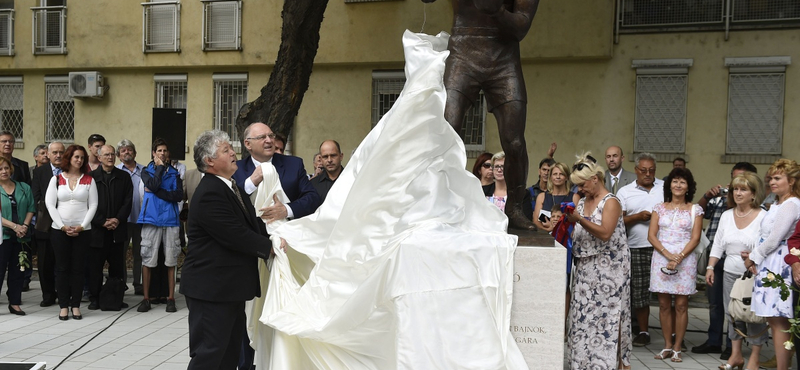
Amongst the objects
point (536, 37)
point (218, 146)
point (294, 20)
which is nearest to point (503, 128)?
point (218, 146)

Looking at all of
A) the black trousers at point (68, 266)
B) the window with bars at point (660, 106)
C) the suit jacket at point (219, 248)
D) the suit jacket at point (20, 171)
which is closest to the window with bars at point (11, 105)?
the suit jacket at point (20, 171)

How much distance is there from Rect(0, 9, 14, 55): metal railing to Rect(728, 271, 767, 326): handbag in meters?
18.1

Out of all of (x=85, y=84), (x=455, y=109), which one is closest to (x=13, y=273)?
(x=455, y=109)

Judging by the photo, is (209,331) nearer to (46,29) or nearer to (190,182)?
(190,182)

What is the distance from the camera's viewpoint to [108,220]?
9.05 metres

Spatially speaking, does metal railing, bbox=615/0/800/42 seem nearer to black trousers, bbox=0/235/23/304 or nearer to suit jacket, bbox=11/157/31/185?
suit jacket, bbox=11/157/31/185

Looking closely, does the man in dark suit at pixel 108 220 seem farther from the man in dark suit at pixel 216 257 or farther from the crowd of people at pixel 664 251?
the man in dark suit at pixel 216 257

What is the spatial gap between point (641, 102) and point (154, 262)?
9.97 m

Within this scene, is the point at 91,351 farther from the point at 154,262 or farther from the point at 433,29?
the point at 433,29

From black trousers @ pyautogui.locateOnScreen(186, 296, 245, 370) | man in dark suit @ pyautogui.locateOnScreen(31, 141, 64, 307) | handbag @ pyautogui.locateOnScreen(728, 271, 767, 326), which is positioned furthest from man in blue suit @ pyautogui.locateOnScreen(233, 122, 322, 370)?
man in dark suit @ pyautogui.locateOnScreen(31, 141, 64, 307)

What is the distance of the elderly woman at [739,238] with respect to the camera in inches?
261

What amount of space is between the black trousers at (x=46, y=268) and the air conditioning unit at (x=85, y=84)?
9267 mm

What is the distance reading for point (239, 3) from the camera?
668 inches

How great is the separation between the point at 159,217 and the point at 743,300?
643 centimetres
